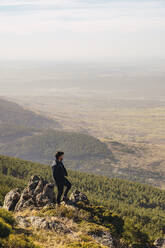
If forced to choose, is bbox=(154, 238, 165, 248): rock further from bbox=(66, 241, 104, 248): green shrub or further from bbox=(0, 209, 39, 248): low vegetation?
bbox=(0, 209, 39, 248): low vegetation

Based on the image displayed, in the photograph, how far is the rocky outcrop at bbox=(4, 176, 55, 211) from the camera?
112 feet

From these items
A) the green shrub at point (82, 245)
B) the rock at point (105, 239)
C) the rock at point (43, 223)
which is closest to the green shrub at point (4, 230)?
the rock at point (43, 223)

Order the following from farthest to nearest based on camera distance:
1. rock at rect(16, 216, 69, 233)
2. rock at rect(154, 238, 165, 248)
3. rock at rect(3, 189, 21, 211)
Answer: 1. rock at rect(3, 189, 21, 211)
2. rock at rect(154, 238, 165, 248)
3. rock at rect(16, 216, 69, 233)

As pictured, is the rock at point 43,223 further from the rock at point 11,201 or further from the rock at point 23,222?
the rock at point 11,201

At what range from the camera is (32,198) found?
36.4m

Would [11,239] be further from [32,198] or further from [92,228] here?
[32,198]

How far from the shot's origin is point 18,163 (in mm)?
182875

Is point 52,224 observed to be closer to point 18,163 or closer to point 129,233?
point 129,233

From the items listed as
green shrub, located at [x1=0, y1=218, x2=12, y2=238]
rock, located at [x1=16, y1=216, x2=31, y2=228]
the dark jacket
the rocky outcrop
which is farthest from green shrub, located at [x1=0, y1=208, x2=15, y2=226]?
the rocky outcrop

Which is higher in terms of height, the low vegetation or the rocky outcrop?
the rocky outcrop

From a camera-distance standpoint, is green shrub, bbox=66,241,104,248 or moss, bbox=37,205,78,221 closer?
green shrub, bbox=66,241,104,248

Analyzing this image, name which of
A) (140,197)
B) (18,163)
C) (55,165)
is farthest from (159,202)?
(55,165)

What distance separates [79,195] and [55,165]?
10.4m

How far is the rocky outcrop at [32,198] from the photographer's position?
3403cm
